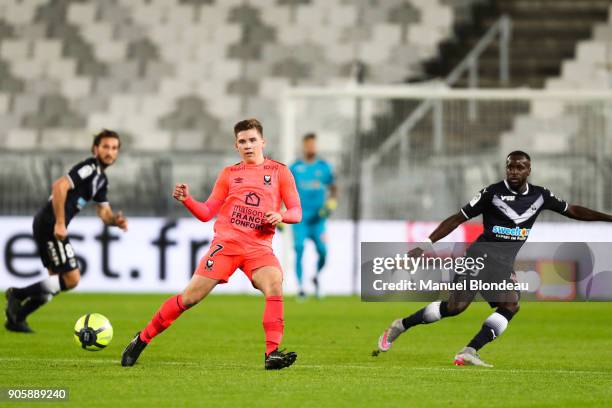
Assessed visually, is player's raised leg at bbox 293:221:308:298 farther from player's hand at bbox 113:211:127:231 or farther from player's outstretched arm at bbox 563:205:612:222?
player's outstretched arm at bbox 563:205:612:222

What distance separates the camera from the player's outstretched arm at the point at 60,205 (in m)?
10.7

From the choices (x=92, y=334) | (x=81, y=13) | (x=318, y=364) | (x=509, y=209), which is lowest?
(x=318, y=364)

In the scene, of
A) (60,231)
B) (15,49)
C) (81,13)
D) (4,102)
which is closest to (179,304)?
(60,231)

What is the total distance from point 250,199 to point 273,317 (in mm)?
859

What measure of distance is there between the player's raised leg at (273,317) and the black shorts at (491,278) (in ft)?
5.06

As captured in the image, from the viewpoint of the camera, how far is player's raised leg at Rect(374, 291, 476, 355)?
349 inches

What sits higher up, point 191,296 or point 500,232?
point 500,232

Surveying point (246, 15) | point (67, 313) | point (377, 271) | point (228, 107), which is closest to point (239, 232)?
point (377, 271)

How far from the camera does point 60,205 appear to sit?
10.8 m

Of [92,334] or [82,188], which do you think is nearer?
[92,334]

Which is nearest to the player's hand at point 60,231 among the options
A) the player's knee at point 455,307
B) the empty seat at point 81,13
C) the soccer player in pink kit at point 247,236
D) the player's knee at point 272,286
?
the soccer player in pink kit at point 247,236

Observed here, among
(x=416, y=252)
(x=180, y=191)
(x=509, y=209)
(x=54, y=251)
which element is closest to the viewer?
(x=180, y=191)

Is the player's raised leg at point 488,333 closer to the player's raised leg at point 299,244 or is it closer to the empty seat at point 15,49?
the player's raised leg at point 299,244

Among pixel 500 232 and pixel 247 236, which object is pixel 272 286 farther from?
pixel 500 232
